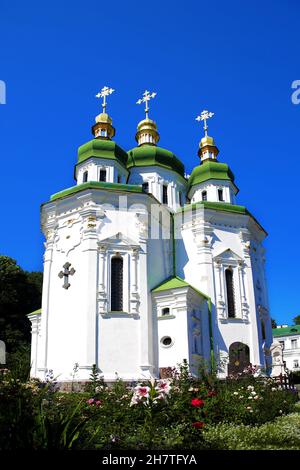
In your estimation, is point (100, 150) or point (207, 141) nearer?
point (100, 150)

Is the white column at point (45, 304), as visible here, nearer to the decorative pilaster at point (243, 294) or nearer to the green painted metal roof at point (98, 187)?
the green painted metal roof at point (98, 187)

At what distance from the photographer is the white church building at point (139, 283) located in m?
18.2

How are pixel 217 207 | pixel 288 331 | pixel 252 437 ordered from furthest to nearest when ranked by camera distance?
1. pixel 288 331
2. pixel 217 207
3. pixel 252 437

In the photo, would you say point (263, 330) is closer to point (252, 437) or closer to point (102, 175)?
point (102, 175)

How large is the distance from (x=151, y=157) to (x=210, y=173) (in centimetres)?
375

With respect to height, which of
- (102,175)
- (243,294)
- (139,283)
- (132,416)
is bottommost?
(132,416)

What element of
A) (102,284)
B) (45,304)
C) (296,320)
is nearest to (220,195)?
(102,284)

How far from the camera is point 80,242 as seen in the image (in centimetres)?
1938

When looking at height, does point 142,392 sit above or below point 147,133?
below

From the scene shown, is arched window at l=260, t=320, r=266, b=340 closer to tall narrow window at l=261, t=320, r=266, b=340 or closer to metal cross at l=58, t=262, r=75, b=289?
tall narrow window at l=261, t=320, r=266, b=340

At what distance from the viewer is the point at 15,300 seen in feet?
114

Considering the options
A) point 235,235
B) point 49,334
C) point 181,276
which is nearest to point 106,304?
point 49,334

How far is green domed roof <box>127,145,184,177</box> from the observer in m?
25.7
